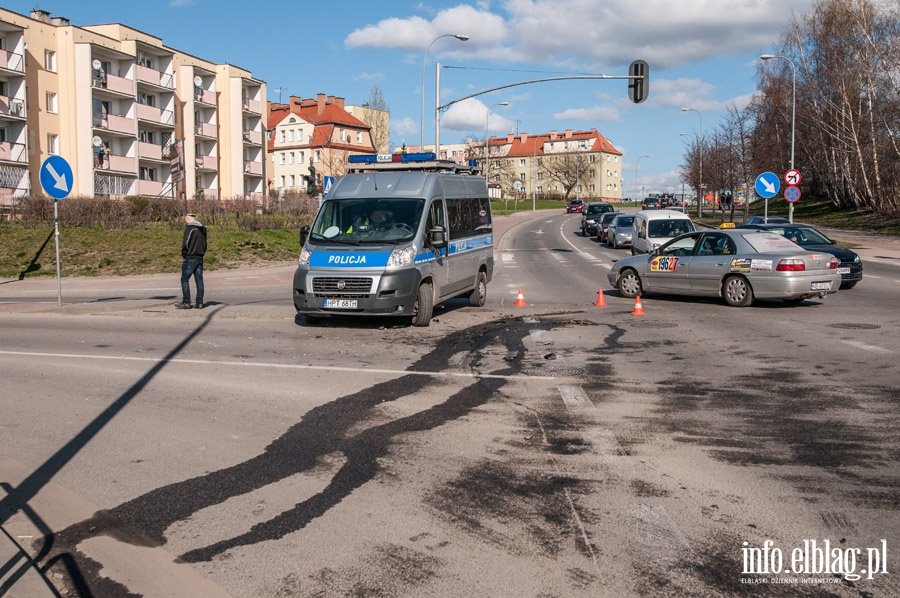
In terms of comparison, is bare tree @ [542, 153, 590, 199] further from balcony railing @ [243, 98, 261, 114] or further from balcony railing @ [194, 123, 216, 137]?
balcony railing @ [194, 123, 216, 137]

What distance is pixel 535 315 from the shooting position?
15047 mm

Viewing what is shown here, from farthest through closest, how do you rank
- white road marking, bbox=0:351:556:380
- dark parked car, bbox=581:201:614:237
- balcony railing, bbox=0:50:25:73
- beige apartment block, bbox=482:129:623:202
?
beige apartment block, bbox=482:129:623:202, dark parked car, bbox=581:201:614:237, balcony railing, bbox=0:50:25:73, white road marking, bbox=0:351:556:380

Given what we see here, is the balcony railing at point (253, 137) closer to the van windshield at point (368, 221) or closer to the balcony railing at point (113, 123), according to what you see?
the balcony railing at point (113, 123)

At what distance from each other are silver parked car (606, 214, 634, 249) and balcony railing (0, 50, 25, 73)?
3223cm

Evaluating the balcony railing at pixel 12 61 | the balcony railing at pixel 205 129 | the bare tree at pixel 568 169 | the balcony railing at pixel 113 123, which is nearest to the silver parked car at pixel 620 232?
the balcony railing at pixel 113 123

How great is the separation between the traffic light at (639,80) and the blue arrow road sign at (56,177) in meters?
16.8

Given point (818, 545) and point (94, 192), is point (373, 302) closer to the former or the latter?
point (818, 545)

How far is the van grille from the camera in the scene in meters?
12.5

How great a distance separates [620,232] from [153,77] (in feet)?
109

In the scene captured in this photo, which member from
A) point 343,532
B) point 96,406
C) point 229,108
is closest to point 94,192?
point 229,108

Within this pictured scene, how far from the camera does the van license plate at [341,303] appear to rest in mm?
12578

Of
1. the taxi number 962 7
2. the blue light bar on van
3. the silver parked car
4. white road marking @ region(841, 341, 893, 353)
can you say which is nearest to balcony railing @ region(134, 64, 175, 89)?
the silver parked car

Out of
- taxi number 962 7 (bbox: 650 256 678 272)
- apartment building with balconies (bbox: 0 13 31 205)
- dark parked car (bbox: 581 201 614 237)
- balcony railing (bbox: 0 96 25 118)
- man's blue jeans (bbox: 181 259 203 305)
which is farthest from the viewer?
dark parked car (bbox: 581 201 614 237)

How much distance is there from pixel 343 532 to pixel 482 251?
12.0 metres
